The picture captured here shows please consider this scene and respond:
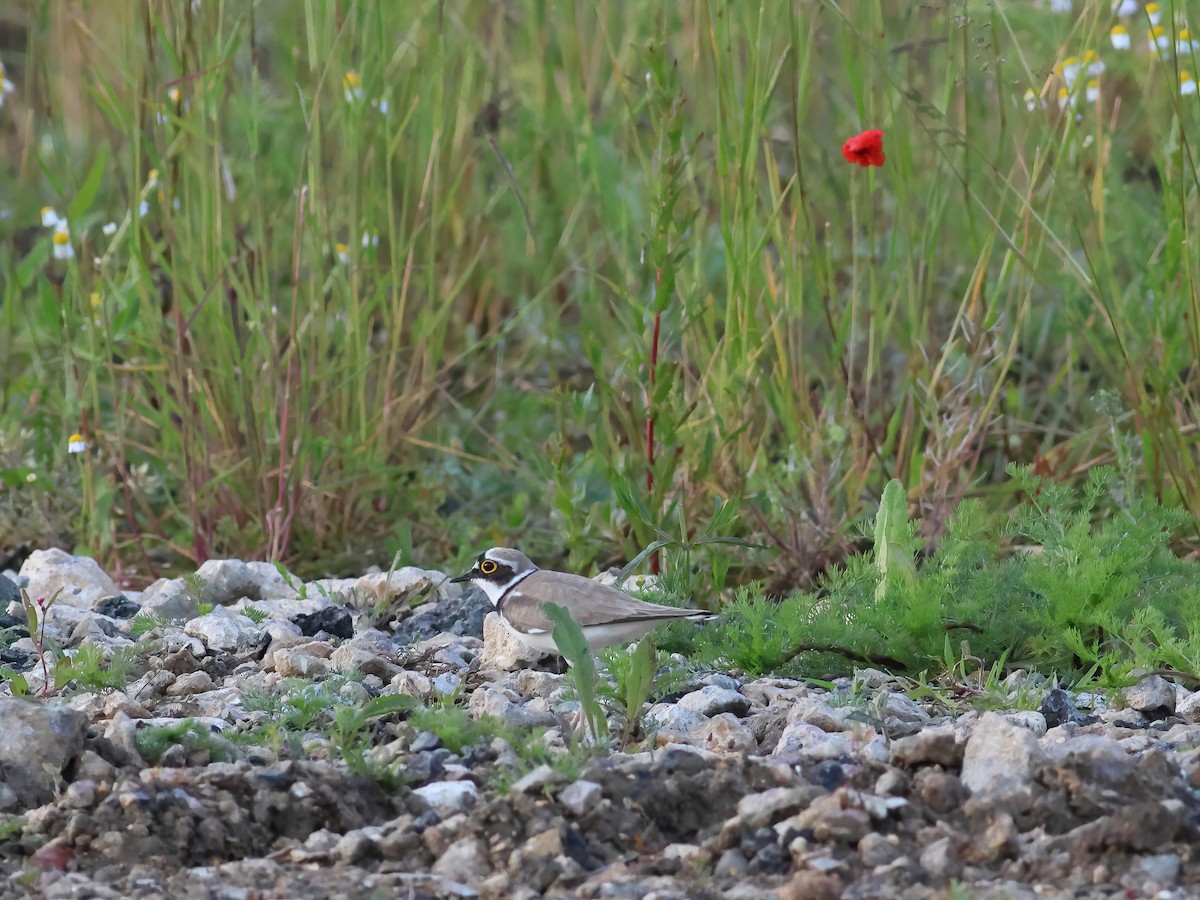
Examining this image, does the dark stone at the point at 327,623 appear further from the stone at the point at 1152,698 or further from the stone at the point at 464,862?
the stone at the point at 1152,698

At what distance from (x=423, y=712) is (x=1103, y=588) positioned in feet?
5.00

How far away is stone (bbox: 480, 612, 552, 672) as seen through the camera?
11.9ft

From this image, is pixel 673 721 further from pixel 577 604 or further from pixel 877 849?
pixel 877 849

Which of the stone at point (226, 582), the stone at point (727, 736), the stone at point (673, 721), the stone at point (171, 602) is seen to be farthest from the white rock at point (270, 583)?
the stone at point (727, 736)

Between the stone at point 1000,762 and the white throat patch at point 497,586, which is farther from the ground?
the stone at point 1000,762

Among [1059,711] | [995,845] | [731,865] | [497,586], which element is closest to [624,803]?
[731,865]

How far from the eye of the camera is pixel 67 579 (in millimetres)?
4320

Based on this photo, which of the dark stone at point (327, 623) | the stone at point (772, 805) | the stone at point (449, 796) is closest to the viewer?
the stone at point (772, 805)

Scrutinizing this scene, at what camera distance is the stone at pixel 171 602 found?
161 inches

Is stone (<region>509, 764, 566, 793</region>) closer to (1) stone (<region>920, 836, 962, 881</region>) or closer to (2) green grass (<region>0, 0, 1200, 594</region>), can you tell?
(1) stone (<region>920, 836, 962, 881</region>)

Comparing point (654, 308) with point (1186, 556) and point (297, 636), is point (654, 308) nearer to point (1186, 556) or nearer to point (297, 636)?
point (297, 636)

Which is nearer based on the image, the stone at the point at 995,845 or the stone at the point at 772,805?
the stone at the point at 995,845

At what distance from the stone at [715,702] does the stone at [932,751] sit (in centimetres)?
58

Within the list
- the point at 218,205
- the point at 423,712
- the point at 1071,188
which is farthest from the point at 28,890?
the point at 1071,188
